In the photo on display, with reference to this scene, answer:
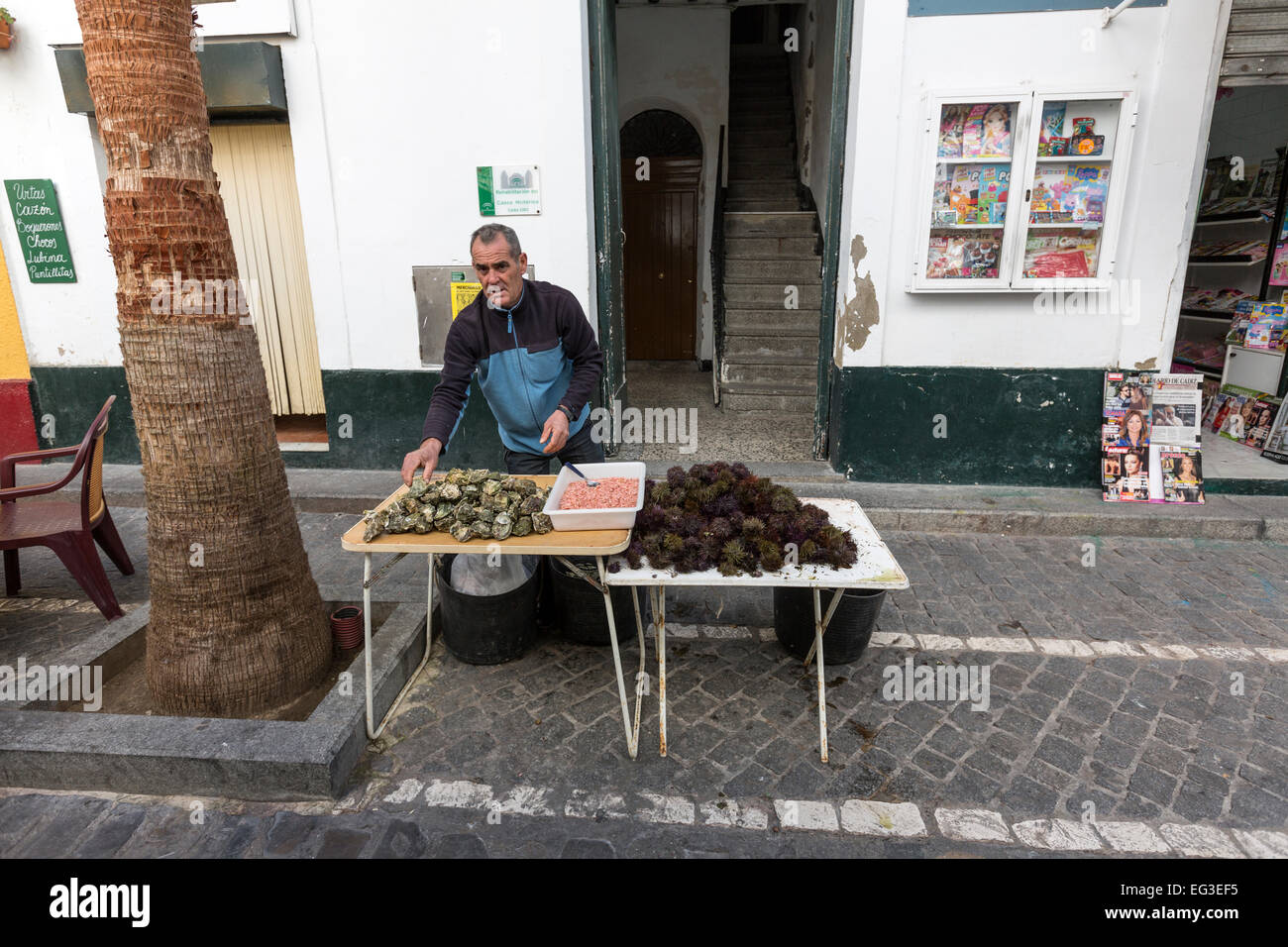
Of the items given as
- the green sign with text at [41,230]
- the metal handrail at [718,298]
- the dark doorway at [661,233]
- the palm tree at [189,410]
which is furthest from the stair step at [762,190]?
the palm tree at [189,410]

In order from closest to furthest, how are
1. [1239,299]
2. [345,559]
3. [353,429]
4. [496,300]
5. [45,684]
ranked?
[45,684]
[496,300]
[345,559]
[353,429]
[1239,299]

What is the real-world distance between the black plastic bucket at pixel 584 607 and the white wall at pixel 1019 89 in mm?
3236

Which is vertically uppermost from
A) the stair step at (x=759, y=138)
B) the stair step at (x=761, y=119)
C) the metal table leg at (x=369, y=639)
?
the stair step at (x=761, y=119)

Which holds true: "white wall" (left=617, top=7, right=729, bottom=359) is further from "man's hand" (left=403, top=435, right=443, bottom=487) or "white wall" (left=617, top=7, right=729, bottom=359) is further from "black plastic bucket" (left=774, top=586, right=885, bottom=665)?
"man's hand" (left=403, top=435, right=443, bottom=487)

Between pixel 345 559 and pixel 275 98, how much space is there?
384 cm

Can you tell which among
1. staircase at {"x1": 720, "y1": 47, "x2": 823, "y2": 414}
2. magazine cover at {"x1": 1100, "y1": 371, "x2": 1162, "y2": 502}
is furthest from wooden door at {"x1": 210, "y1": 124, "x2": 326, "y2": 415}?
magazine cover at {"x1": 1100, "y1": 371, "x2": 1162, "y2": 502}

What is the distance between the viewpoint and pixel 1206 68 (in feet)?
17.5

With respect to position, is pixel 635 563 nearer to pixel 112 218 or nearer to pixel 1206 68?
pixel 112 218

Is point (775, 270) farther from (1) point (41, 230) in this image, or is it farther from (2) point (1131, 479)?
(1) point (41, 230)

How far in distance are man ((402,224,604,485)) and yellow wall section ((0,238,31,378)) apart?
551 centimetres

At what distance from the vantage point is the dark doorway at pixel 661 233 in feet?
34.7

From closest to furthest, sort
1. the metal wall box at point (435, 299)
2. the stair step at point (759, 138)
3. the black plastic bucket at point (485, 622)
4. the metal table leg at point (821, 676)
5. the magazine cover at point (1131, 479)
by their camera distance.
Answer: the metal table leg at point (821, 676) < the black plastic bucket at point (485, 622) < the magazine cover at point (1131, 479) < the metal wall box at point (435, 299) < the stair step at point (759, 138)

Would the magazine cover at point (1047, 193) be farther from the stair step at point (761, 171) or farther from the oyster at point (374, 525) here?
the stair step at point (761, 171)
